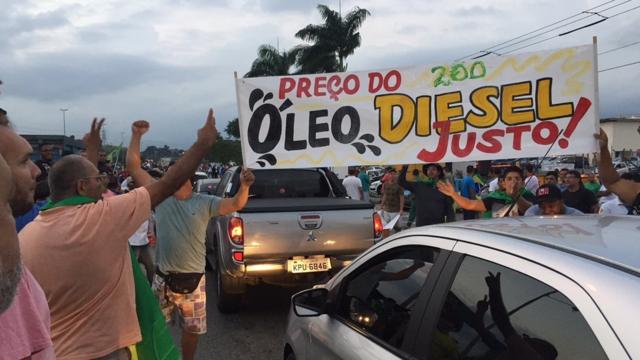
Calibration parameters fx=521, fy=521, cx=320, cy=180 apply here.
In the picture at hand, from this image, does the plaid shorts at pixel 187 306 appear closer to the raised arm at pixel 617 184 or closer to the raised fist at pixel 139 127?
the raised fist at pixel 139 127

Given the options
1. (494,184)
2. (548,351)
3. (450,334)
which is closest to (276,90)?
(450,334)

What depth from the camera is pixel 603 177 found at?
4523mm

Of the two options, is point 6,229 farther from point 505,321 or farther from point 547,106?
point 547,106

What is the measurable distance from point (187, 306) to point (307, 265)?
6.27 feet

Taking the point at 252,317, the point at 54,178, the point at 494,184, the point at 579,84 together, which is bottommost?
the point at 252,317

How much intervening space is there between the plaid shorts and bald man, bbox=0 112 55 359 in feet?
9.20

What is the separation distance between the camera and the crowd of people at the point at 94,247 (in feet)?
4.51

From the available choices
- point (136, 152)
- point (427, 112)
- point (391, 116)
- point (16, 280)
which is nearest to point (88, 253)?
point (16, 280)

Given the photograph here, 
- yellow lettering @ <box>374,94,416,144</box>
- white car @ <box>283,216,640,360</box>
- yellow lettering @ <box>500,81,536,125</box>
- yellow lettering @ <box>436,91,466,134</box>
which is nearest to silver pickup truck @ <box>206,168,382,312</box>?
yellow lettering @ <box>374,94,416,144</box>

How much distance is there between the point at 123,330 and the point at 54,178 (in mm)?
782

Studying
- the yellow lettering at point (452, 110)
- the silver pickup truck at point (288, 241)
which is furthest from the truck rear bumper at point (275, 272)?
the yellow lettering at point (452, 110)

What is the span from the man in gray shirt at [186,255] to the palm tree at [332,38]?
34.3 meters

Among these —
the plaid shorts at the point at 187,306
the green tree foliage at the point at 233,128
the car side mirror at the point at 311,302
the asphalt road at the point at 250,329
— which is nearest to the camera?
the car side mirror at the point at 311,302

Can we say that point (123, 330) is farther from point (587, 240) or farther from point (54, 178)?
point (587, 240)
